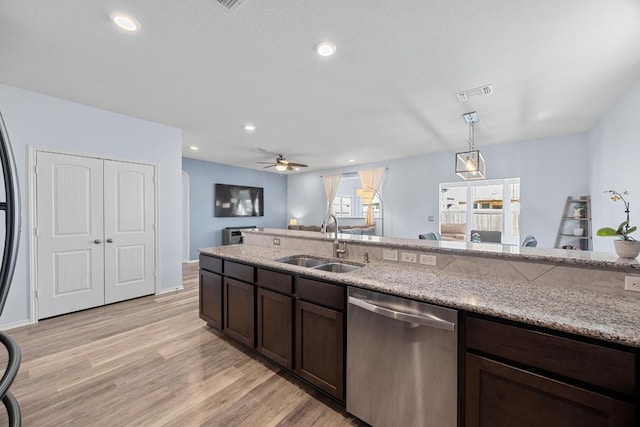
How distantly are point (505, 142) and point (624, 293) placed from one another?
4.73 meters

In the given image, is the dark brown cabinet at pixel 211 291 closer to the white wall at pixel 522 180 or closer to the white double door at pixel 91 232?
the white double door at pixel 91 232

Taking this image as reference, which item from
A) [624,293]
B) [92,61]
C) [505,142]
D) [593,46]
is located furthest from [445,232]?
[92,61]

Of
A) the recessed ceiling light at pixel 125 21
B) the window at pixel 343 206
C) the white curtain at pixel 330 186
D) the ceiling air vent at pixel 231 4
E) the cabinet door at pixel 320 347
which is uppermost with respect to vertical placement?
the recessed ceiling light at pixel 125 21

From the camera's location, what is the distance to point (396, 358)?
1.50 metres

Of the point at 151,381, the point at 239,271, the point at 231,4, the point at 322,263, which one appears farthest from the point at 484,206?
the point at 151,381

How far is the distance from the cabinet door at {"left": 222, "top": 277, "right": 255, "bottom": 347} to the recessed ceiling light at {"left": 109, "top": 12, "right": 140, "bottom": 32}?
7.03ft

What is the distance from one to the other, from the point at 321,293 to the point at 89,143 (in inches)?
146

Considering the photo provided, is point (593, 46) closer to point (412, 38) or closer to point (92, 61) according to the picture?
point (412, 38)

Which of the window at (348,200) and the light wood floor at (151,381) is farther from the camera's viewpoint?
the window at (348,200)

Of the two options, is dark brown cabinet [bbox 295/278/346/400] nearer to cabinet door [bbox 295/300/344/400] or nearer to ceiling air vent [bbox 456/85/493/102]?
cabinet door [bbox 295/300/344/400]

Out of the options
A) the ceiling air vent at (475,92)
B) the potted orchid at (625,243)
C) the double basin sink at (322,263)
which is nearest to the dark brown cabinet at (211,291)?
the double basin sink at (322,263)

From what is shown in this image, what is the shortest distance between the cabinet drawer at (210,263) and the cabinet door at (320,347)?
1.14 m

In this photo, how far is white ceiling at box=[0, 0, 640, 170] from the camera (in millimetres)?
1801

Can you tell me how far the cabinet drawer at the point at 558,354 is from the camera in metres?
0.98
